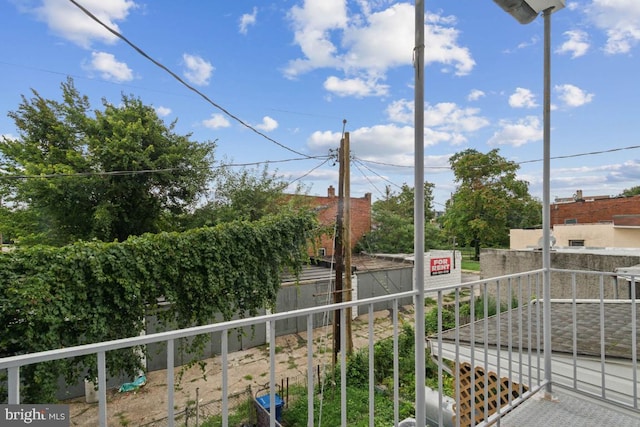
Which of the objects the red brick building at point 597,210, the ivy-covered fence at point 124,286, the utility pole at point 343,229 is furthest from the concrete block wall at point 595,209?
the ivy-covered fence at point 124,286

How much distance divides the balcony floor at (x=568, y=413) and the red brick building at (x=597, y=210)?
42.6 ft

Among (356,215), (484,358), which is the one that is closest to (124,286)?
(484,358)

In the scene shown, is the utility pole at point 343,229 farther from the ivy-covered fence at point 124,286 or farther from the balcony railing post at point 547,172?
the balcony railing post at point 547,172

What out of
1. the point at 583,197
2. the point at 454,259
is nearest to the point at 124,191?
the point at 454,259

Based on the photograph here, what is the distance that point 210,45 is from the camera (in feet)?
14.9

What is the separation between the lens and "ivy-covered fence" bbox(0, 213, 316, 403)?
4172mm

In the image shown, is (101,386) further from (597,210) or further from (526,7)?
(597,210)

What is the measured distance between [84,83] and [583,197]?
21.5m

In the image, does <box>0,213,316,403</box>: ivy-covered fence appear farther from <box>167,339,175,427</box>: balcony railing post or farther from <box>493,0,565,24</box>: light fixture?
<box>493,0,565,24</box>: light fixture

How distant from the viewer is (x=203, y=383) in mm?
6184

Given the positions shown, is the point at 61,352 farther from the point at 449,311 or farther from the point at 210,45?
the point at 449,311

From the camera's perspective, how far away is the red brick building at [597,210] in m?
13.1

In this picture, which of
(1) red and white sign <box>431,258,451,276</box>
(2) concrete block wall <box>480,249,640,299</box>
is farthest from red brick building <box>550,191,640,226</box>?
(2) concrete block wall <box>480,249,640,299</box>

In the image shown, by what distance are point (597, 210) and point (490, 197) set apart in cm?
476
